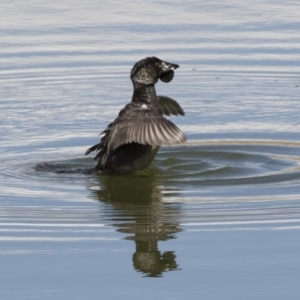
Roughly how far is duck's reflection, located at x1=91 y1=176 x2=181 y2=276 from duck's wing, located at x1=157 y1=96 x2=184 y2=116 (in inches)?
43.1

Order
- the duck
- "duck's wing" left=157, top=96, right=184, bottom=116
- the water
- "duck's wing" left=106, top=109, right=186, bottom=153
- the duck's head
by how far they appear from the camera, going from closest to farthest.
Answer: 1. the water
2. "duck's wing" left=106, top=109, right=186, bottom=153
3. the duck
4. the duck's head
5. "duck's wing" left=157, top=96, right=184, bottom=116

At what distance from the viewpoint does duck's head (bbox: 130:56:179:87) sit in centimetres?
1054

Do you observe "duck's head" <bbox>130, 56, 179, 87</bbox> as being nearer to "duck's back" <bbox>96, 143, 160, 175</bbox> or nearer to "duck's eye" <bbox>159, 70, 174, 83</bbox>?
"duck's eye" <bbox>159, 70, 174, 83</bbox>

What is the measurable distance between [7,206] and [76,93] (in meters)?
4.55

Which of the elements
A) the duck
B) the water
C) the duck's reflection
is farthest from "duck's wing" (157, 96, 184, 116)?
the duck's reflection

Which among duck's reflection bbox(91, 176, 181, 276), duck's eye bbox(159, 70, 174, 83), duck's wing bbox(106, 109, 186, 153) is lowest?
duck's reflection bbox(91, 176, 181, 276)

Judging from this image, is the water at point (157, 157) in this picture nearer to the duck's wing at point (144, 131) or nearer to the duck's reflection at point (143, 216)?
the duck's reflection at point (143, 216)

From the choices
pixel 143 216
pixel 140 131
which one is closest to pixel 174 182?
pixel 140 131

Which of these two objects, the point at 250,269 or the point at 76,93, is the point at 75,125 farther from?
the point at 250,269

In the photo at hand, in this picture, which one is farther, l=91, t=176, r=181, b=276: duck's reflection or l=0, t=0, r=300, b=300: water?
l=91, t=176, r=181, b=276: duck's reflection

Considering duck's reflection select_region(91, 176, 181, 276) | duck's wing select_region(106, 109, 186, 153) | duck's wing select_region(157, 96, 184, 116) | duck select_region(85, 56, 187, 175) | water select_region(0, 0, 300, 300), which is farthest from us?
duck's wing select_region(157, 96, 184, 116)

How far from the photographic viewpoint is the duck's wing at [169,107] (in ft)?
37.4

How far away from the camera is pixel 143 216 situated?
8.95 meters

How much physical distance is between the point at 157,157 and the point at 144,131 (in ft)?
4.49
